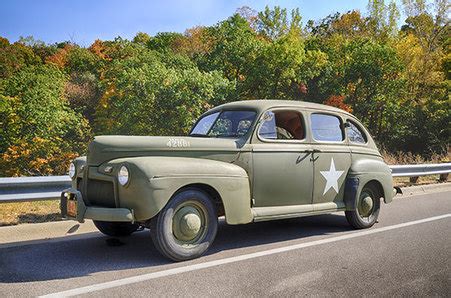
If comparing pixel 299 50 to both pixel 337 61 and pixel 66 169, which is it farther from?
pixel 66 169

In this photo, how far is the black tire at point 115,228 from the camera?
5454 mm

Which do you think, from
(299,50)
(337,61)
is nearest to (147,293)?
(299,50)

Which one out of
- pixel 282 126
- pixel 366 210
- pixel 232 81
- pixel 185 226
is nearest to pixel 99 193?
pixel 185 226

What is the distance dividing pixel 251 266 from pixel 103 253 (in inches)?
66.8

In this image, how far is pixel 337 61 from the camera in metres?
37.8

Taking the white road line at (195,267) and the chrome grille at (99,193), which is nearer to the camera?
the white road line at (195,267)

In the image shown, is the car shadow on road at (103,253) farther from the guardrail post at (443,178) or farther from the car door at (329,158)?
the guardrail post at (443,178)

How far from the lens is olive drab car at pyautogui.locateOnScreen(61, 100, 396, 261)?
4367mm

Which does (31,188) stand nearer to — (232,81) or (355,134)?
(355,134)

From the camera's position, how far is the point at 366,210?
261 inches

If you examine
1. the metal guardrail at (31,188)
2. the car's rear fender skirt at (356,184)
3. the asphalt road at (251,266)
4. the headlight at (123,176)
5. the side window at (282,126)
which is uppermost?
the side window at (282,126)

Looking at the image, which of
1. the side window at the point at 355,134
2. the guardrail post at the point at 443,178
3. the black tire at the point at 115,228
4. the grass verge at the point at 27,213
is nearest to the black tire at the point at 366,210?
the side window at the point at 355,134

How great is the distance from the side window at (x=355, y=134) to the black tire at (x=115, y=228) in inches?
139

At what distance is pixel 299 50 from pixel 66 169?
2192 cm
